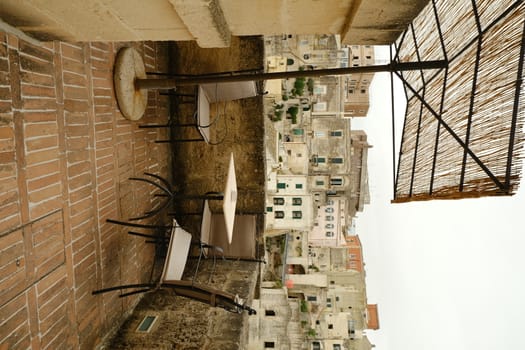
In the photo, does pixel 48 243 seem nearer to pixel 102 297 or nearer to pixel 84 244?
pixel 84 244

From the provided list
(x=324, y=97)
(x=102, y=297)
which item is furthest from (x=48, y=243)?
(x=324, y=97)

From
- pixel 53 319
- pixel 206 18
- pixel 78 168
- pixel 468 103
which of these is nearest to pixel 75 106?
pixel 78 168

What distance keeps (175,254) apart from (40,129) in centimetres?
183

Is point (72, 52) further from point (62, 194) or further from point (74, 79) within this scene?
point (62, 194)

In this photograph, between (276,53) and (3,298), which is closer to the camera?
(3,298)

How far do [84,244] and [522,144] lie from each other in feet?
10.9

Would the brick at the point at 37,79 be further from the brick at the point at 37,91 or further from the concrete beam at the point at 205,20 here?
the concrete beam at the point at 205,20

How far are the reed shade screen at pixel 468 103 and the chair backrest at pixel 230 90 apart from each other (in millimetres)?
2080

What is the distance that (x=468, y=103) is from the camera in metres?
2.27

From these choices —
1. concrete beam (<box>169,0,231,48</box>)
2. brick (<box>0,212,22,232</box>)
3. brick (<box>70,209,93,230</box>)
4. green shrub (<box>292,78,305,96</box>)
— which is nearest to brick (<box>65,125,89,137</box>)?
brick (<box>70,209,93,230</box>)

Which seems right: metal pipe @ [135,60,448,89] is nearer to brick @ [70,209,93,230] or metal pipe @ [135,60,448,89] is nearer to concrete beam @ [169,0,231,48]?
concrete beam @ [169,0,231,48]

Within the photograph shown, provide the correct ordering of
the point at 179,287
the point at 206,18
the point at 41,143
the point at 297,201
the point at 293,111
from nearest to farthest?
the point at 206,18 → the point at 41,143 → the point at 179,287 → the point at 297,201 → the point at 293,111

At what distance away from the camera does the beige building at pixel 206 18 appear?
5.40ft

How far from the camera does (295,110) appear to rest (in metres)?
24.1
